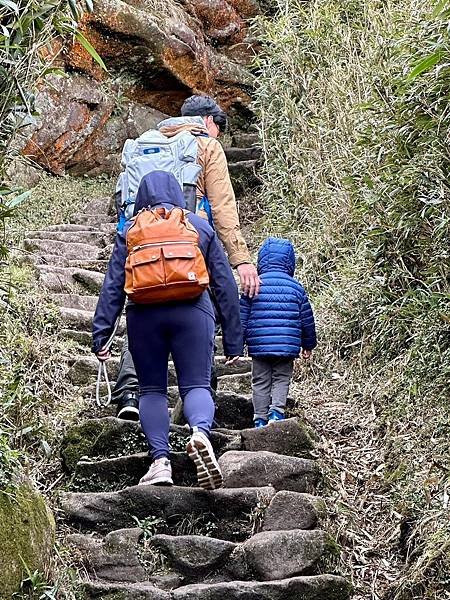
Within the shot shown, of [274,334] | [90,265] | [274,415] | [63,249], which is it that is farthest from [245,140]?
[274,415]

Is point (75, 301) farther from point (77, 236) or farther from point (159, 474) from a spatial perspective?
point (159, 474)

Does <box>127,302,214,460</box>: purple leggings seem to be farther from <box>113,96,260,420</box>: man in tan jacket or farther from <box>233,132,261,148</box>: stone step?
<box>233,132,261,148</box>: stone step

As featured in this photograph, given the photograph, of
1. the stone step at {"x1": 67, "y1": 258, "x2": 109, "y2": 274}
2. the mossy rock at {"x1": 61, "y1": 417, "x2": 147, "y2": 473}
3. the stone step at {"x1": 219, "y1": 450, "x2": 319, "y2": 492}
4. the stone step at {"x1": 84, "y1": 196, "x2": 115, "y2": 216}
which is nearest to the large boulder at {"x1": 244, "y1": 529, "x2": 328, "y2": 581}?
the stone step at {"x1": 219, "y1": 450, "x2": 319, "y2": 492}

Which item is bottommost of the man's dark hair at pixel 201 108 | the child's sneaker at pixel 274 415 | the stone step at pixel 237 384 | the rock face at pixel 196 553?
the stone step at pixel 237 384

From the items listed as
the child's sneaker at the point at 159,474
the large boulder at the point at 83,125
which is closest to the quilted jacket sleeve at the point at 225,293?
the child's sneaker at the point at 159,474

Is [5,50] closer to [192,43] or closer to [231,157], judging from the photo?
[231,157]

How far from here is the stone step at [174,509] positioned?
3658mm

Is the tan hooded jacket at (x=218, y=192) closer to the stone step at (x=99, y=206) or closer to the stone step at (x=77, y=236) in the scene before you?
the stone step at (x=77, y=236)

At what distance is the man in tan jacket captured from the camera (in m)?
4.68

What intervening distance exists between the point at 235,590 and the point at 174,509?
0.64 meters

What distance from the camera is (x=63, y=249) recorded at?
25.5ft

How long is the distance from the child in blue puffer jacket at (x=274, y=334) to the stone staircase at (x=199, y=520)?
0.56 meters

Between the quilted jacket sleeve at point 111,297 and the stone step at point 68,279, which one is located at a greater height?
the quilted jacket sleeve at point 111,297

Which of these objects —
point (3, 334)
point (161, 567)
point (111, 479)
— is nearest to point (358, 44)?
point (3, 334)
